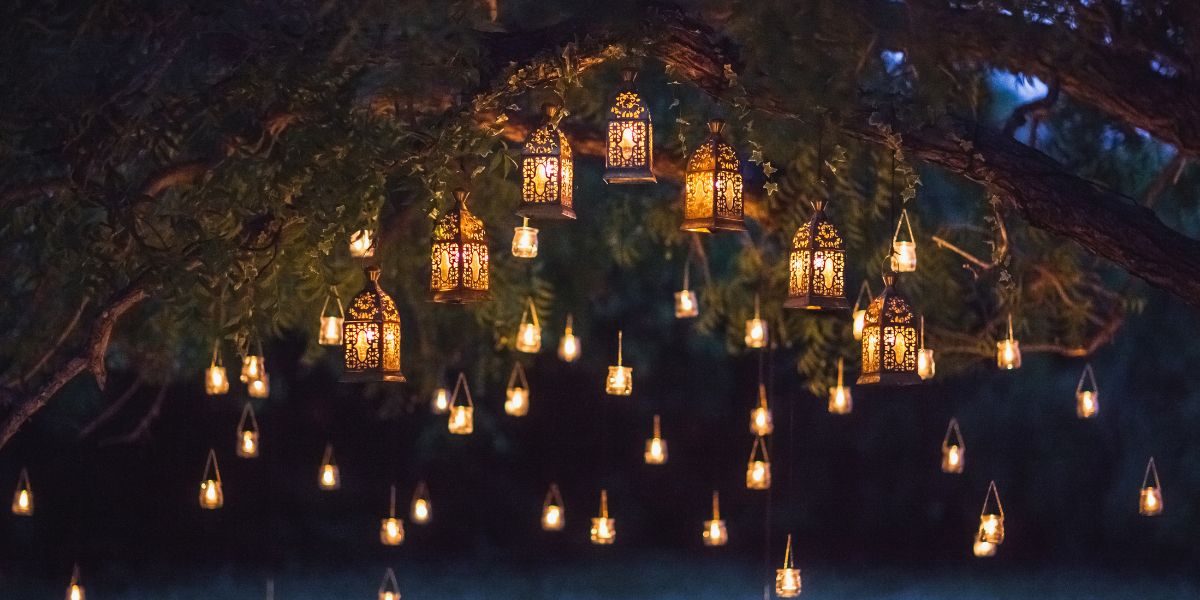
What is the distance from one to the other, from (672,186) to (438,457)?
3346mm

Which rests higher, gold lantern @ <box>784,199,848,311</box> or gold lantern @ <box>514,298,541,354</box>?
gold lantern @ <box>514,298,541,354</box>

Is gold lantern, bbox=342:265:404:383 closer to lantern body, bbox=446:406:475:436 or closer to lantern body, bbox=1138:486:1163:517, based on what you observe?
lantern body, bbox=446:406:475:436

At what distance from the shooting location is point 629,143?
4934 millimetres

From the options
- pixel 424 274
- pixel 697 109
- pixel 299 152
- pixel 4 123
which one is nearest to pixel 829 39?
pixel 299 152

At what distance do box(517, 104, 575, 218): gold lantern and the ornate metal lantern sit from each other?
188 millimetres

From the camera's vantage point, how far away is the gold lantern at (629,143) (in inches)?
193

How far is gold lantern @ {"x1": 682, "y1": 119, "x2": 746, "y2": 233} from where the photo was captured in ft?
16.3

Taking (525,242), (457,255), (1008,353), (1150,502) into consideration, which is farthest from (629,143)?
(1150,502)

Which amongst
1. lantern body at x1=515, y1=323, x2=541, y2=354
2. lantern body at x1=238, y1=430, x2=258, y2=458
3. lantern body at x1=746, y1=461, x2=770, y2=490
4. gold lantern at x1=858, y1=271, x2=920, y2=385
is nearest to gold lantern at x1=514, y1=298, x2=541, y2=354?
lantern body at x1=515, y1=323, x2=541, y2=354

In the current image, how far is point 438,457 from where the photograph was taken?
39.1 feet

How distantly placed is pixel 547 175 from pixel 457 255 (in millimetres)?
362

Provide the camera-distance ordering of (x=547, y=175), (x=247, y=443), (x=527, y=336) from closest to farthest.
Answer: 1. (x=547, y=175)
2. (x=527, y=336)
3. (x=247, y=443)

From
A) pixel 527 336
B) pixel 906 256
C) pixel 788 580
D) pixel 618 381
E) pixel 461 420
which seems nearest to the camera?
pixel 906 256

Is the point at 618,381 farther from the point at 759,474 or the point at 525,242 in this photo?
the point at 525,242
